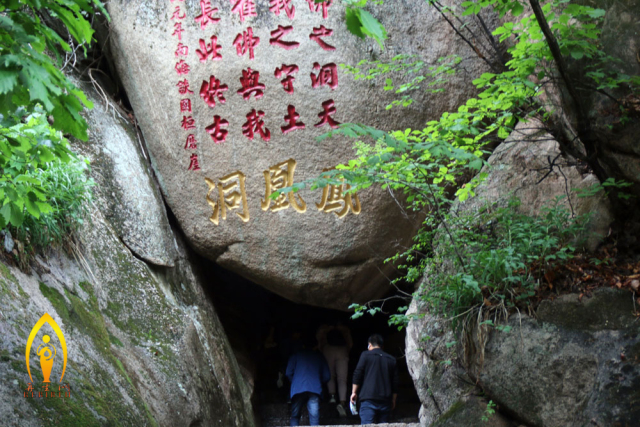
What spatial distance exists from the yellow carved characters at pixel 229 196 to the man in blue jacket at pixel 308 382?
1.69m

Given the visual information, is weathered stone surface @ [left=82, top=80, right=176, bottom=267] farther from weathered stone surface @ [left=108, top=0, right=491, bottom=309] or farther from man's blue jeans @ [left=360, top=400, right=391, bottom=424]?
man's blue jeans @ [left=360, top=400, right=391, bottom=424]

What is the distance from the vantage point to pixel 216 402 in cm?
476

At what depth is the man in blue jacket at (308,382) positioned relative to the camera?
218 inches

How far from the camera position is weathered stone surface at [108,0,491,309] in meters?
5.02

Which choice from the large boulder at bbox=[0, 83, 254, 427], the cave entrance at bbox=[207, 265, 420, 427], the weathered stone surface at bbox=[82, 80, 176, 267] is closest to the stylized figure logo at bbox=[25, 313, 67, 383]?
the large boulder at bbox=[0, 83, 254, 427]

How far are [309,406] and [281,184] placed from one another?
2.39 meters

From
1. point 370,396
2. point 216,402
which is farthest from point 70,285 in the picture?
point 370,396

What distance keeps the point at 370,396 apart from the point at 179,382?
174cm

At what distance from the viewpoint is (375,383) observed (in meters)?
4.93

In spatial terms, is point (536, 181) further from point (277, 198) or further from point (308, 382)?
point (308, 382)

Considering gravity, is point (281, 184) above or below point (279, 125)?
below

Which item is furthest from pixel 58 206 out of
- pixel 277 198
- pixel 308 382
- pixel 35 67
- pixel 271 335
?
pixel 271 335

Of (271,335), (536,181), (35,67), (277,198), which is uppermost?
(277,198)

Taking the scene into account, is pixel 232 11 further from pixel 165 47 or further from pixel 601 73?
pixel 601 73
